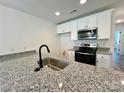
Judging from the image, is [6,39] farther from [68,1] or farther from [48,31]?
[68,1]

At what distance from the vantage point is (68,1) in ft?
6.43

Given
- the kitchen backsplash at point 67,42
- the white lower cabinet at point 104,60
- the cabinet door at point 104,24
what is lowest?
the white lower cabinet at point 104,60

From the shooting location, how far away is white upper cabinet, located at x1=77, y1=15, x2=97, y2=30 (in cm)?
272

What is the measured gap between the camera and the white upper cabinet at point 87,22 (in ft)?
8.92

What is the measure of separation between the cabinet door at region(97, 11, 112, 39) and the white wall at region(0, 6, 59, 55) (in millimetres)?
2356

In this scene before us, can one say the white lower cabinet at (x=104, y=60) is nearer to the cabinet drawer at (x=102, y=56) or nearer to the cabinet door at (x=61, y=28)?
the cabinet drawer at (x=102, y=56)

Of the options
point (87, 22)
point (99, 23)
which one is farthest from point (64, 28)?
point (99, 23)

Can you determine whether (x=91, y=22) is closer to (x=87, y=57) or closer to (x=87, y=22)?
(x=87, y=22)

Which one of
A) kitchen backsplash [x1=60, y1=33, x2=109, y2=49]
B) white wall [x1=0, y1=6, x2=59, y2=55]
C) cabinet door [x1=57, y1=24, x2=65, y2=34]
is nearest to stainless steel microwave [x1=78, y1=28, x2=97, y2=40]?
kitchen backsplash [x1=60, y1=33, x2=109, y2=49]

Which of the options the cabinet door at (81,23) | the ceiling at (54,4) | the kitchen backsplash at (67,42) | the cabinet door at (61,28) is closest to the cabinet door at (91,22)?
the cabinet door at (81,23)

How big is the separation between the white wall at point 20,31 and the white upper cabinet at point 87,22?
163 cm

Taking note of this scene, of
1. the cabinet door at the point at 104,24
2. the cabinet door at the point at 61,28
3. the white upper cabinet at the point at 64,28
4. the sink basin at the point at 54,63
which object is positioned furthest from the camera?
the cabinet door at the point at 61,28

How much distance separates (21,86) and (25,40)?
2425mm

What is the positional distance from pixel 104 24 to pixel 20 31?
292 centimetres
